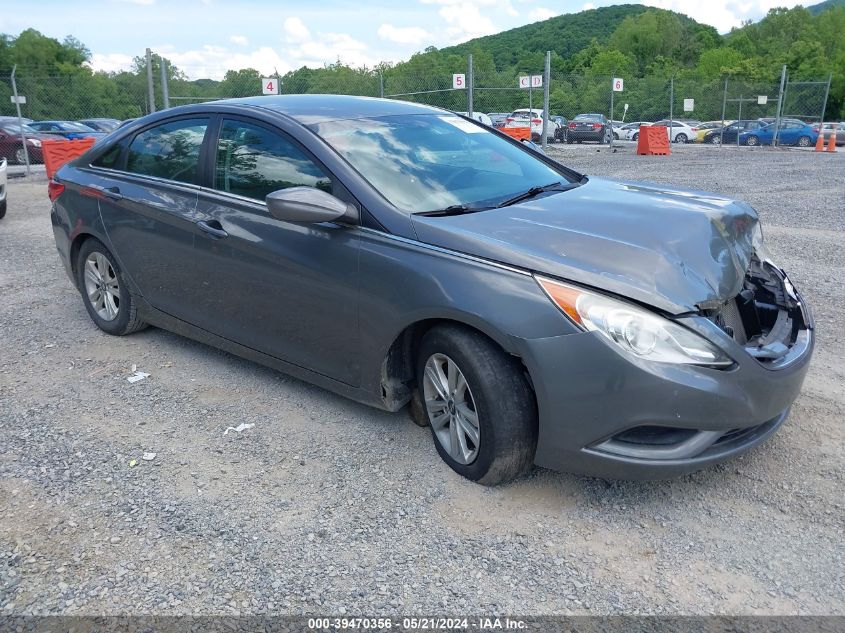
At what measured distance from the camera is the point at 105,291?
5168 millimetres

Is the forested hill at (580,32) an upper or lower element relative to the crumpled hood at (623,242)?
upper

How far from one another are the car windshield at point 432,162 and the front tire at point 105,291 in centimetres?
205

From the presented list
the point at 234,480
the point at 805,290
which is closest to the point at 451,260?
the point at 234,480

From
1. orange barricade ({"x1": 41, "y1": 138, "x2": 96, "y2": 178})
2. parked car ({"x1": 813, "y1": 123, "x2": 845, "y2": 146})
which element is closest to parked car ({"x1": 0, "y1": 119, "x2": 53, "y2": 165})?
orange barricade ({"x1": 41, "y1": 138, "x2": 96, "y2": 178})

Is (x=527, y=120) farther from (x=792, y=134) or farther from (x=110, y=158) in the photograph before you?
(x=110, y=158)

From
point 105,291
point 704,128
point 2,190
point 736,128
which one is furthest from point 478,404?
point 704,128

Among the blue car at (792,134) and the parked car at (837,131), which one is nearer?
the blue car at (792,134)

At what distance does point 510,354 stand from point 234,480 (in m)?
1.41

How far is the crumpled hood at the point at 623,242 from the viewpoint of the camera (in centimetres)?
287

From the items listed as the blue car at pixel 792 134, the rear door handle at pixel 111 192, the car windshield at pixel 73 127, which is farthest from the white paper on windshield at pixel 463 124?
the blue car at pixel 792 134

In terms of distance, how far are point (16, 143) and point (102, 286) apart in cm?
1870

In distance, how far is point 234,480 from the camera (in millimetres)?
3350

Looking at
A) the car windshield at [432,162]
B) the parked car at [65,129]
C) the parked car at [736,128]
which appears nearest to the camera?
the car windshield at [432,162]

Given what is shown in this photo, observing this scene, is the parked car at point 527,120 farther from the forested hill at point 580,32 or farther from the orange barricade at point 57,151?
the forested hill at point 580,32
